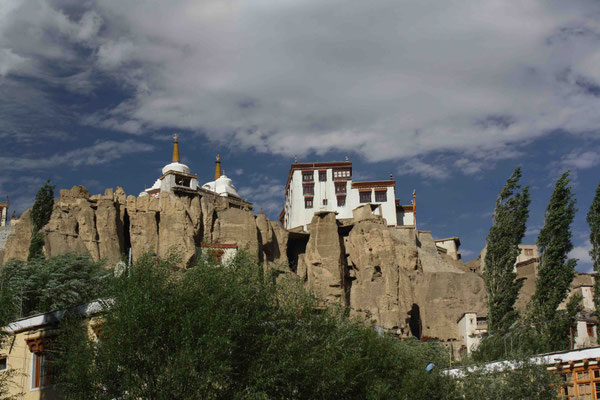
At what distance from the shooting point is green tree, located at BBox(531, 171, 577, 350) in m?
36.4

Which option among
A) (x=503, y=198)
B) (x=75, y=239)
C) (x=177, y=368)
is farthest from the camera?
(x=75, y=239)

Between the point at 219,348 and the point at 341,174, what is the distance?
64923mm

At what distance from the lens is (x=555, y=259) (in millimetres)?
39656

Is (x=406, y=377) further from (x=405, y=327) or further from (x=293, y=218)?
(x=293, y=218)

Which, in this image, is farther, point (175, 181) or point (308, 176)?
point (308, 176)

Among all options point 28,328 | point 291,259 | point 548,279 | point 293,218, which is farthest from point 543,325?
point 293,218

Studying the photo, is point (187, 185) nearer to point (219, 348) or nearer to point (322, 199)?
point (322, 199)

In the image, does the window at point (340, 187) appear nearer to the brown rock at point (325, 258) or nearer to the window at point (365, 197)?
the window at point (365, 197)

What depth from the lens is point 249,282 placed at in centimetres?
2655

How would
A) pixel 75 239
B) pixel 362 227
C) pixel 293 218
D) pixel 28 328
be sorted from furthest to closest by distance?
pixel 293 218, pixel 362 227, pixel 75 239, pixel 28 328

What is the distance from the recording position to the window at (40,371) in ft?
81.1

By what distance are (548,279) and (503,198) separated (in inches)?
260

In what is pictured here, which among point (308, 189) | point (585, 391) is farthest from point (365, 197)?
point (585, 391)

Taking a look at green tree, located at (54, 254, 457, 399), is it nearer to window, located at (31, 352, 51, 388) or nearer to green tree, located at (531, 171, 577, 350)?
window, located at (31, 352, 51, 388)
